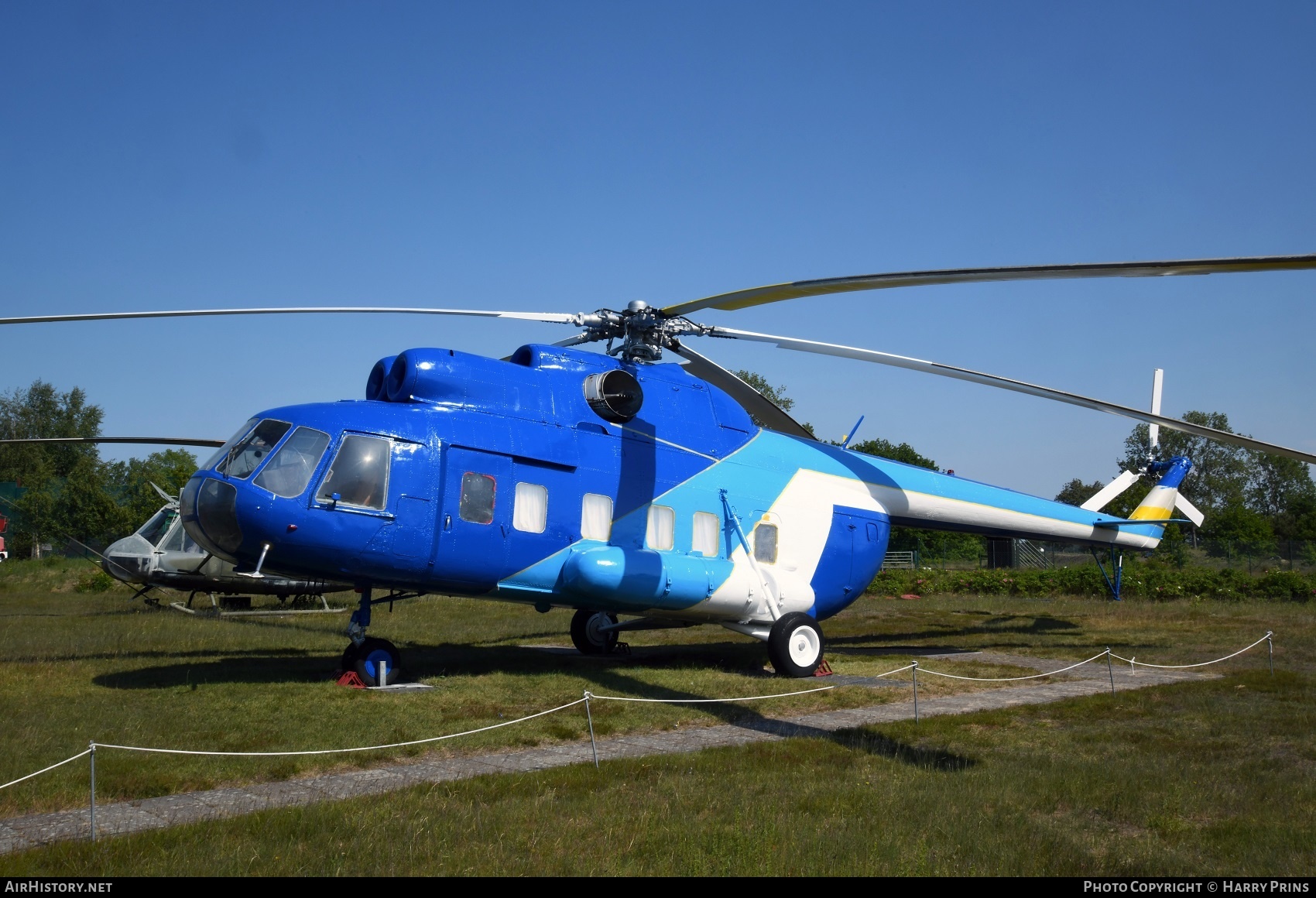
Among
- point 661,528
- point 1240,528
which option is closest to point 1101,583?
point 661,528

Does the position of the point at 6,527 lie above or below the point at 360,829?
below

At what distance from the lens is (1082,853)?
666 centimetres

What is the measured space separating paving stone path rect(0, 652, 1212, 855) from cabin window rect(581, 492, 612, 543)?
135 inches

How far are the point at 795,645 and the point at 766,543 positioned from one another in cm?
166

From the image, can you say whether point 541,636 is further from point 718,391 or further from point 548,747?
point 548,747

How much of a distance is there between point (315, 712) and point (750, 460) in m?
7.66

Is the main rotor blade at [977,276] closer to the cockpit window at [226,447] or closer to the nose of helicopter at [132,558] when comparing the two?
the cockpit window at [226,447]

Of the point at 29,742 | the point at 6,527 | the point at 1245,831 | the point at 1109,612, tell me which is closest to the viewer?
the point at 1245,831

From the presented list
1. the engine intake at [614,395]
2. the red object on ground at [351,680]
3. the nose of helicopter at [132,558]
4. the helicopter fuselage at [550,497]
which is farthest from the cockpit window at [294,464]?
the nose of helicopter at [132,558]

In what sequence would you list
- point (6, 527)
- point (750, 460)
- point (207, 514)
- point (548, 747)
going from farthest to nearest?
point (6, 527)
point (750, 460)
point (207, 514)
point (548, 747)

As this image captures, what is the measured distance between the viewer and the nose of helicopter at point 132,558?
22734mm

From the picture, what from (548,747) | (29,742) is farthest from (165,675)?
(548,747)

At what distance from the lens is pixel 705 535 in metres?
14.7

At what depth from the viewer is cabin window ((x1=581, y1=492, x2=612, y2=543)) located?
13547 millimetres
